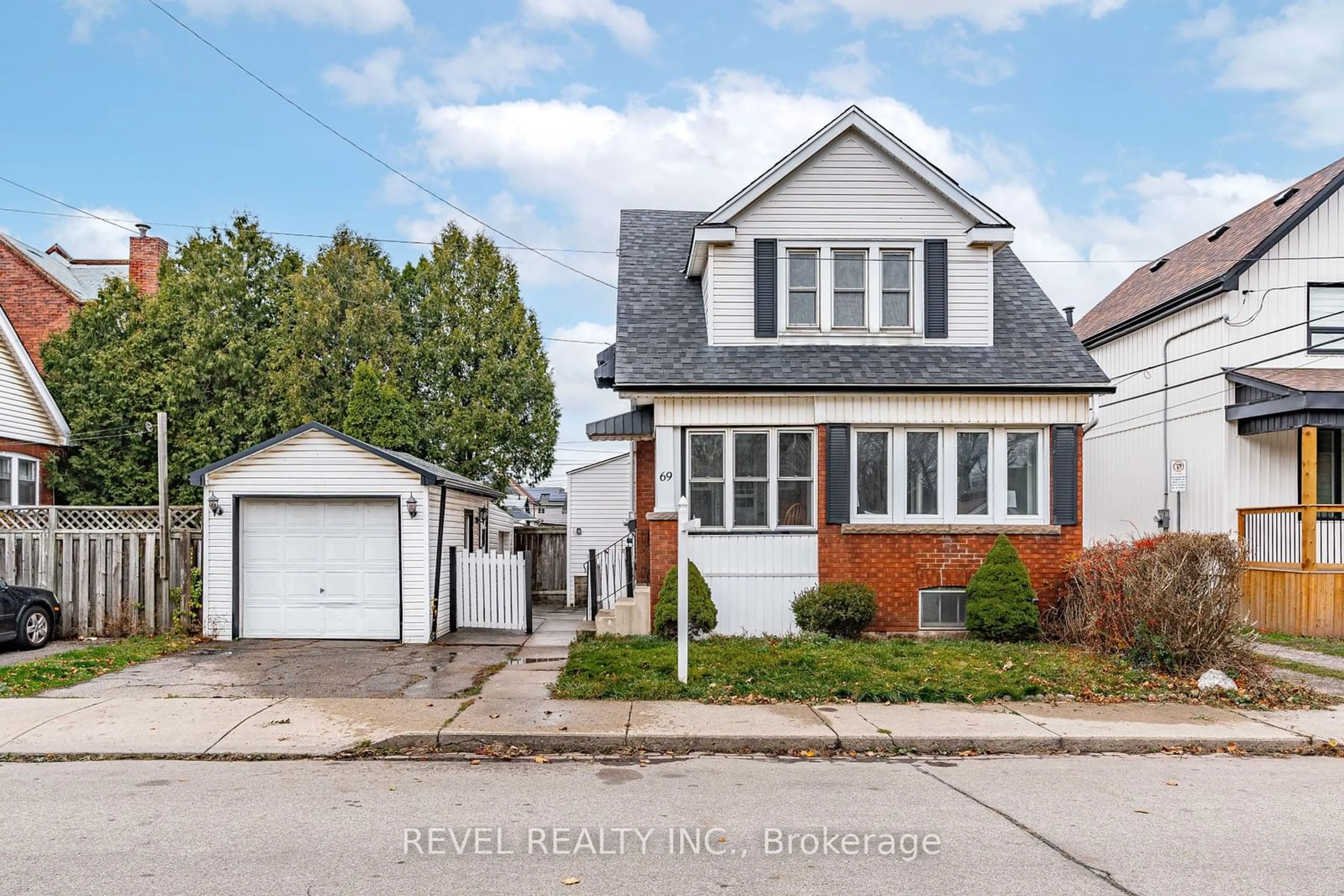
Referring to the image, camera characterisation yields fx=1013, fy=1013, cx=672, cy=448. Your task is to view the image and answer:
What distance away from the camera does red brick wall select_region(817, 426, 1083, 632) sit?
15.3 meters

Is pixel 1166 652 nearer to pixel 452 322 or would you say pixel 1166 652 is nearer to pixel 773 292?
pixel 773 292

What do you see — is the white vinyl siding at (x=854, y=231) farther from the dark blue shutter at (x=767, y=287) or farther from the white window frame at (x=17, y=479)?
the white window frame at (x=17, y=479)

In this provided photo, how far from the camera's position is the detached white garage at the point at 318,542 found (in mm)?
15516

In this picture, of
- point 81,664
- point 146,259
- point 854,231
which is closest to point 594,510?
point 854,231

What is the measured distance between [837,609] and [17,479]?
19.3 m

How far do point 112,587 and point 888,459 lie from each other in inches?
481

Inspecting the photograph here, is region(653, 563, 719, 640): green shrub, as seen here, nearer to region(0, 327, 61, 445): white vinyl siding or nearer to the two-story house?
the two-story house

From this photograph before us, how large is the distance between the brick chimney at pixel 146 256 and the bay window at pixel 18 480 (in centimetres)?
1265

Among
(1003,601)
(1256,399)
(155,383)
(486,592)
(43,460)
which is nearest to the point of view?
(1003,601)

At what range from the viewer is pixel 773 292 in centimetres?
1614

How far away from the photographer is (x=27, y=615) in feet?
47.0

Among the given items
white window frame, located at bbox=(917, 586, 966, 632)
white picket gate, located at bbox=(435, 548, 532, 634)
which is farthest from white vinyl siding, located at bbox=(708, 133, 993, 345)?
white picket gate, located at bbox=(435, 548, 532, 634)

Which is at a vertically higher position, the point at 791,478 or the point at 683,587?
the point at 791,478

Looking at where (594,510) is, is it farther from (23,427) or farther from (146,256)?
(146,256)
